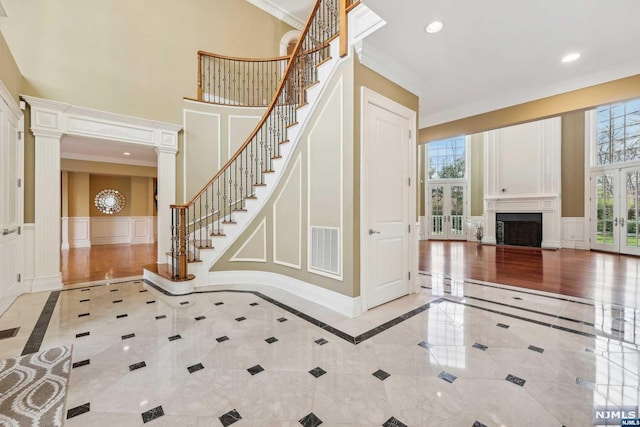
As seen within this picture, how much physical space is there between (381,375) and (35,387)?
230cm

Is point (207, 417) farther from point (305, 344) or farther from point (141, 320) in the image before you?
point (141, 320)

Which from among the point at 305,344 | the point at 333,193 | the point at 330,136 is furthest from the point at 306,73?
the point at 305,344

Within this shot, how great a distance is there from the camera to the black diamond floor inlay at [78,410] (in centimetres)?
152

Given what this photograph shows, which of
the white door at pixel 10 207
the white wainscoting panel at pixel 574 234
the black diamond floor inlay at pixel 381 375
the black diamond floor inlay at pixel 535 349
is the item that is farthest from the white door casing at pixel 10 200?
the white wainscoting panel at pixel 574 234

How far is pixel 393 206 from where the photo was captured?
11.1 feet

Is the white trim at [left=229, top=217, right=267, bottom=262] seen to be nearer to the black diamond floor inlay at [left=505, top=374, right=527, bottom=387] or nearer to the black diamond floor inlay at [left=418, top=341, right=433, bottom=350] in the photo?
the black diamond floor inlay at [left=418, top=341, right=433, bottom=350]

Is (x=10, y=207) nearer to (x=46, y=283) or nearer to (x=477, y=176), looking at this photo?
(x=46, y=283)

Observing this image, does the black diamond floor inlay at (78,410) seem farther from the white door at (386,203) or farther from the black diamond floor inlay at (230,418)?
the white door at (386,203)

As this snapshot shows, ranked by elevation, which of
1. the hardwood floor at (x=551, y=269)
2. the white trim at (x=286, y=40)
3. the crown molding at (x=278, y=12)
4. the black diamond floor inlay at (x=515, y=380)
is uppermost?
the crown molding at (x=278, y=12)

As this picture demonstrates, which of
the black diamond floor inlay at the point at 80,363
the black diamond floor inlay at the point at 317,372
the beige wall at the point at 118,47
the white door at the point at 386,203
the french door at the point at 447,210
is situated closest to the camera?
the black diamond floor inlay at the point at 317,372

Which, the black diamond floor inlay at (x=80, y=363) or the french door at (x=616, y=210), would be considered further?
the french door at (x=616, y=210)

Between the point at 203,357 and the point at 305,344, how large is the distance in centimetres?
82

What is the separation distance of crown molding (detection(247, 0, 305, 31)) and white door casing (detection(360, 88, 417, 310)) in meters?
5.64

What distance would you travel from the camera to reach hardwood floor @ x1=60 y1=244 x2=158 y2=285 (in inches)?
185
